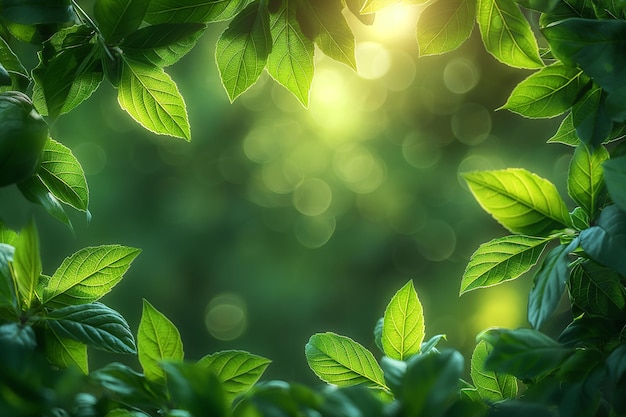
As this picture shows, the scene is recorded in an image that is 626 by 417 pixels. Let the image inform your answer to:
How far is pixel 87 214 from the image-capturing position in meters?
0.59

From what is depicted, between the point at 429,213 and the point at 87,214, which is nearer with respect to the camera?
the point at 87,214

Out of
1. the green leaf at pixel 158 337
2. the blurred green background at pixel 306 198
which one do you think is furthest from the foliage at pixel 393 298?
the blurred green background at pixel 306 198

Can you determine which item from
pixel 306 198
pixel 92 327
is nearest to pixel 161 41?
pixel 92 327

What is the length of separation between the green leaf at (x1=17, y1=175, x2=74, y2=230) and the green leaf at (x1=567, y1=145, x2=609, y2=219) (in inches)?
15.5

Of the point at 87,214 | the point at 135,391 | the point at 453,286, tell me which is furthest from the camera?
the point at 453,286

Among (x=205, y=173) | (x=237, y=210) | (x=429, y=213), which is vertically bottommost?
(x=429, y=213)

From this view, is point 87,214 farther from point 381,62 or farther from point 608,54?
point 381,62

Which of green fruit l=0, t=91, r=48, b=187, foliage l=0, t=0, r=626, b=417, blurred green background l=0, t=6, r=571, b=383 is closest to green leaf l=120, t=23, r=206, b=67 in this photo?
foliage l=0, t=0, r=626, b=417

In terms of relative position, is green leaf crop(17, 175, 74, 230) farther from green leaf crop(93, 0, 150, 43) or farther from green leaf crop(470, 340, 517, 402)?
green leaf crop(470, 340, 517, 402)

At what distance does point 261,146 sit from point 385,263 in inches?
76.9

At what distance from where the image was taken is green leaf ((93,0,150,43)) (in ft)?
1.73

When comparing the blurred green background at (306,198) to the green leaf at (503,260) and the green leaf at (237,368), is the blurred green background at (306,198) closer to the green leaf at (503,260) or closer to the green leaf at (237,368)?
the green leaf at (503,260)

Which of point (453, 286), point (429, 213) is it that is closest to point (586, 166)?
point (453, 286)

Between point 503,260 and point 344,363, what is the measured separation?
15 centimetres
